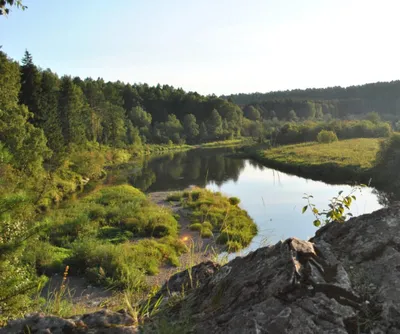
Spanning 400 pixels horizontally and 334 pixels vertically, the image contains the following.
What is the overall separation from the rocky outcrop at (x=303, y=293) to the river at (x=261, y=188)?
11014 mm

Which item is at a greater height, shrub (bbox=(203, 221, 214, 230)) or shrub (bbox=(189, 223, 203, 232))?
shrub (bbox=(203, 221, 214, 230))

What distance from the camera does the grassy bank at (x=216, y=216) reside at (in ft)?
63.4

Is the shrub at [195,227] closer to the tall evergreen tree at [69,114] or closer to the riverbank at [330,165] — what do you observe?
the riverbank at [330,165]

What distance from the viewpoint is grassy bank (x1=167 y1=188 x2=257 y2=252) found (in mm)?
19328

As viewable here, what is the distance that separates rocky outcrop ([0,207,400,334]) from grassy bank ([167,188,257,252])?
13.8m

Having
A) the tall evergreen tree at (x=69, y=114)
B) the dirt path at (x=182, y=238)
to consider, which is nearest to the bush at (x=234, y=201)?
the dirt path at (x=182, y=238)

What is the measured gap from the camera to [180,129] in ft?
365

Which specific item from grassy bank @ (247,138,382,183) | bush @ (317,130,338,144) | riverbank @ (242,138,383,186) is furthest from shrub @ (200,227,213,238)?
bush @ (317,130,338,144)

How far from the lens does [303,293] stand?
7.46 feet

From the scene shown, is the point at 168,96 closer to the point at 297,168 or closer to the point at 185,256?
the point at 297,168

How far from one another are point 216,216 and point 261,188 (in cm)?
1511

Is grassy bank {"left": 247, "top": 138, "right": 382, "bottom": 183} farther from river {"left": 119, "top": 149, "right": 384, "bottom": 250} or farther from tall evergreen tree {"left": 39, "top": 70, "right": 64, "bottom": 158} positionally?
tall evergreen tree {"left": 39, "top": 70, "right": 64, "bottom": 158}

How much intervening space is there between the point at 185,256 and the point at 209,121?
105925 mm

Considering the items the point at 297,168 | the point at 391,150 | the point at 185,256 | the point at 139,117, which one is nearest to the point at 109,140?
the point at 139,117
